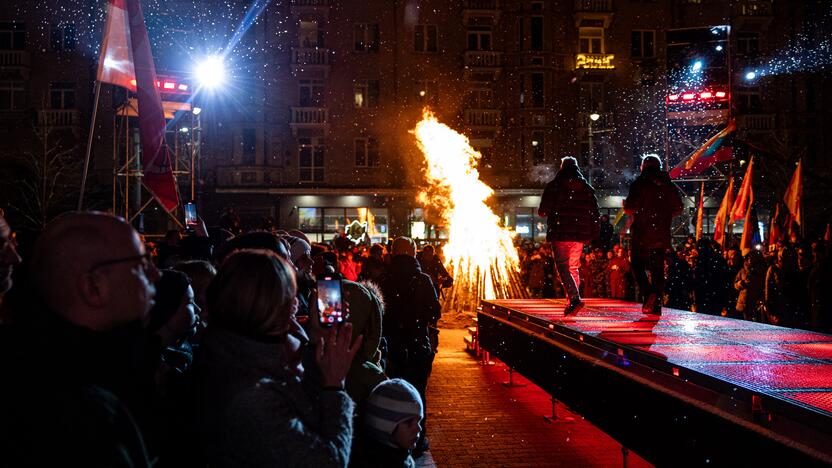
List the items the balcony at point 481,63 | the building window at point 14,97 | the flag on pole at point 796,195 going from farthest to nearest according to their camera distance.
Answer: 1. the balcony at point 481,63
2. the building window at point 14,97
3. the flag on pole at point 796,195

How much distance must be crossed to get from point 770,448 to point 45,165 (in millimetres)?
35630

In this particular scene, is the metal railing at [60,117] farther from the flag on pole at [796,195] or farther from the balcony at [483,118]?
the flag on pole at [796,195]

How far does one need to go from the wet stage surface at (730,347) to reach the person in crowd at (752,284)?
5748 mm

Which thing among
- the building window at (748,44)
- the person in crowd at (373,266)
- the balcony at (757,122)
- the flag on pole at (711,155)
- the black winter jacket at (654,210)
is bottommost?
the person in crowd at (373,266)

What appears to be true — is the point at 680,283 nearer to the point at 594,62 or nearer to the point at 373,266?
the point at 373,266

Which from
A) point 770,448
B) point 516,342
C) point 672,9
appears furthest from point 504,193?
point 770,448

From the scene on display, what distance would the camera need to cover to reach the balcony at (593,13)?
1470 inches

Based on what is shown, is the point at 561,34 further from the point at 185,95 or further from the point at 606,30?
the point at 185,95

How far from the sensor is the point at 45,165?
108 ft

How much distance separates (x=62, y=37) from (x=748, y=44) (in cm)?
3750

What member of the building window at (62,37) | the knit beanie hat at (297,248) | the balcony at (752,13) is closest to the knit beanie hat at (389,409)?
the knit beanie hat at (297,248)

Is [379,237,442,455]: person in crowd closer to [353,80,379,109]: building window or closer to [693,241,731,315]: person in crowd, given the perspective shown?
[693,241,731,315]: person in crowd

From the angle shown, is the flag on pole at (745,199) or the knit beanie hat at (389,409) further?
the flag on pole at (745,199)

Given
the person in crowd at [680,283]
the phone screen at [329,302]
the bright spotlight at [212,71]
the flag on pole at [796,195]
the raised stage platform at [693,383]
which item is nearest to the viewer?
the phone screen at [329,302]
